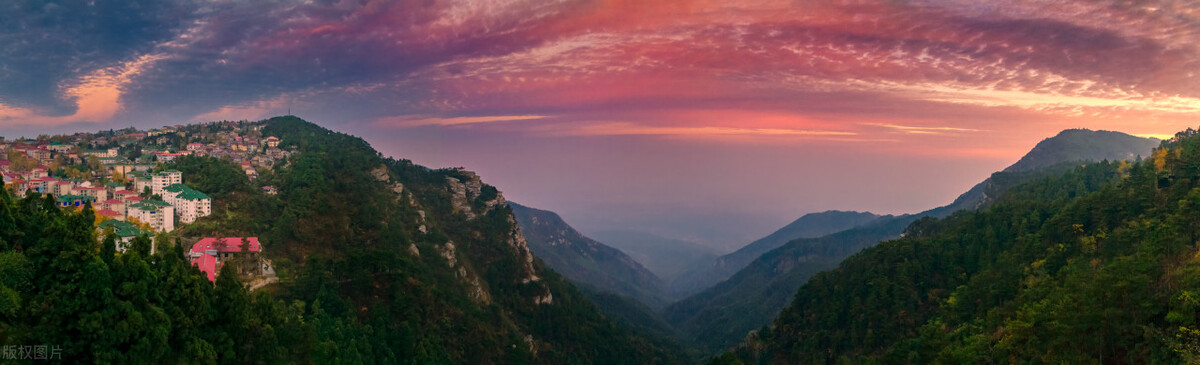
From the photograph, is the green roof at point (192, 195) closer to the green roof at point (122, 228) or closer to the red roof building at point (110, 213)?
the red roof building at point (110, 213)

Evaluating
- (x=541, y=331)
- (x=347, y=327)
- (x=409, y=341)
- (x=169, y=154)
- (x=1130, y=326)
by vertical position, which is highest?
(x=169, y=154)

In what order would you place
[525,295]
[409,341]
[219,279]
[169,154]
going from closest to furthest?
[219,279], [409,341], [169,154], [525,295]

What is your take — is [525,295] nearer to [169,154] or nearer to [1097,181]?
[169,154]

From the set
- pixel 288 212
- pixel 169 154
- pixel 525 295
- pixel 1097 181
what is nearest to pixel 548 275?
pixel 525 295

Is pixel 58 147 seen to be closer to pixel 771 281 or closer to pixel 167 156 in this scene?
pixel 167 156

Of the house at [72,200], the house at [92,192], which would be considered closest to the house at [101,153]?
the house at [92,192]

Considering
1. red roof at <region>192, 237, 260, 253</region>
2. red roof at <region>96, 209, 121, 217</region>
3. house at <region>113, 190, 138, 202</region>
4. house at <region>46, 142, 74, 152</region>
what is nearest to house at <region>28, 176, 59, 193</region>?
house at <region>113, 190, 138, 202</region>
